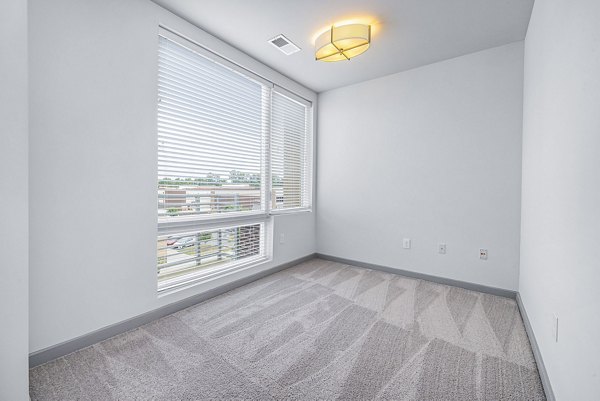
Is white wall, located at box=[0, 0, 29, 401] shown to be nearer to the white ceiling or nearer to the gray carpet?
the gray carpet

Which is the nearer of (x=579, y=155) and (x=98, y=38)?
(x=579, y=155)

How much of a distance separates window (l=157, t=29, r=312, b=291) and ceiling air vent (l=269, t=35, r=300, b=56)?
45cm

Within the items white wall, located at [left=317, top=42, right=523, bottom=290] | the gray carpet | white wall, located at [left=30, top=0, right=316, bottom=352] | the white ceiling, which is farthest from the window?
white wall, located at [left=317, top=42, right=523, bottom=290]

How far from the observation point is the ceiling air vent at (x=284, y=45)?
8.56 ft

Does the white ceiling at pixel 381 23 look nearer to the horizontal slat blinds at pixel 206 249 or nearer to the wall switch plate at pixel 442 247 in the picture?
the horizontal slat blinds at pixel 206 249

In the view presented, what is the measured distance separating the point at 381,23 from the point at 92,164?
2607mm

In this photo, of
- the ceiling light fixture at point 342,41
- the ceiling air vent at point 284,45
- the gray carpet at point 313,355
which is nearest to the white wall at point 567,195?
the gray carpet at point 313,355

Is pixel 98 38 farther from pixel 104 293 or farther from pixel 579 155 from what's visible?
pixel 579 155

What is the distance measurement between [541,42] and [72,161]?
335 centimetres

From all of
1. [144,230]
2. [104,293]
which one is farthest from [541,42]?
[104,293]

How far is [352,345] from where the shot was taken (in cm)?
187

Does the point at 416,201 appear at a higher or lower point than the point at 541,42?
lower

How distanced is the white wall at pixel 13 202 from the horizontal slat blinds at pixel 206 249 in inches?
41.8

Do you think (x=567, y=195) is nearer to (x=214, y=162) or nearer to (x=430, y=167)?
(x=430, y=167)
